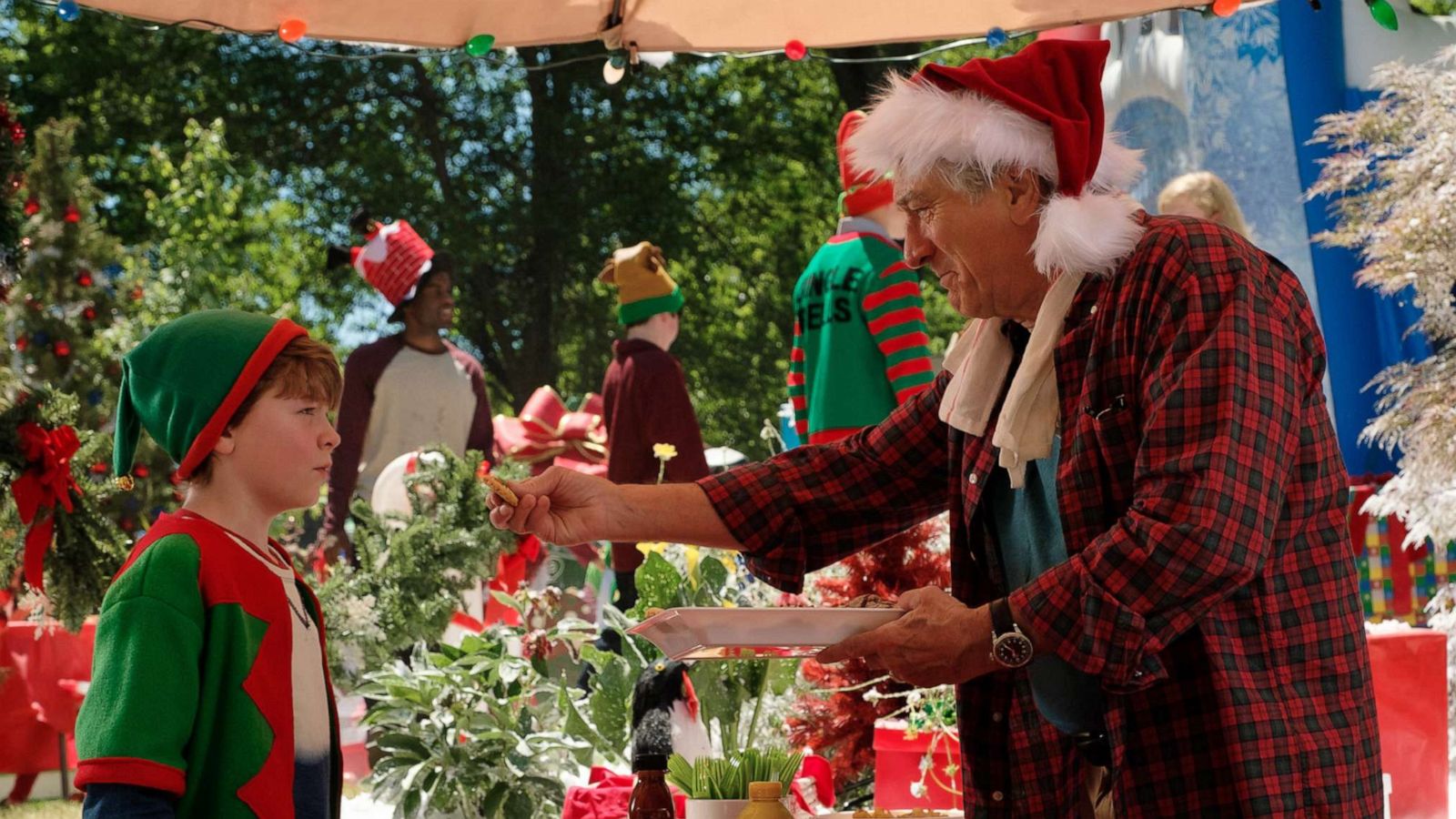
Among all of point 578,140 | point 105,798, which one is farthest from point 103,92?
point 105,798

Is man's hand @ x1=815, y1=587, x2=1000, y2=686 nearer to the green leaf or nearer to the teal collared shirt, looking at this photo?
the teal collared shirt

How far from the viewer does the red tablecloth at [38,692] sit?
18.5 ft

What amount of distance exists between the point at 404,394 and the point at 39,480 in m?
2.41

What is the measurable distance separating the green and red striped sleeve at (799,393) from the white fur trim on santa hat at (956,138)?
285cm

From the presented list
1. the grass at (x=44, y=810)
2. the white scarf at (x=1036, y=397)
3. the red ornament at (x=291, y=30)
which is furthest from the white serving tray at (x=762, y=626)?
the grass at (x=44, y=810)

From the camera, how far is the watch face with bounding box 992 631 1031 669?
188 cm

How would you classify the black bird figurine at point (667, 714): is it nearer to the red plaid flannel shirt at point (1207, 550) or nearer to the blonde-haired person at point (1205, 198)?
the red plaid flannel shirt at point (1207, 550)

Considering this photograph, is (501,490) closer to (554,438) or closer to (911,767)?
(911,767)

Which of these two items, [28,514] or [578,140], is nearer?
[28,514]

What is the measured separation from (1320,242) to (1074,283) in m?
4.20

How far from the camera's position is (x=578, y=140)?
18.7 metres

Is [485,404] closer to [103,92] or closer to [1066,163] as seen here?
[1066,163]

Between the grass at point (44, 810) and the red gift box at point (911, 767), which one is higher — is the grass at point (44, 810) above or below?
below

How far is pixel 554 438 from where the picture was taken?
290 inches
